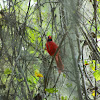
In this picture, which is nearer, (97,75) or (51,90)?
(97,75)

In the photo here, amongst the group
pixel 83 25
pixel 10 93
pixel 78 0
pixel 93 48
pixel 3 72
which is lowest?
pixel 10 93

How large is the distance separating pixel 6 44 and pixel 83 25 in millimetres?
416

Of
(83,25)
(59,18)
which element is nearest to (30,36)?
(59,18)

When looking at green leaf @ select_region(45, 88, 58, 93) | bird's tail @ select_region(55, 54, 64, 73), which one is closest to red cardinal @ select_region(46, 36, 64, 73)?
bird's tail @ select_region(55, 54, 64, 73)

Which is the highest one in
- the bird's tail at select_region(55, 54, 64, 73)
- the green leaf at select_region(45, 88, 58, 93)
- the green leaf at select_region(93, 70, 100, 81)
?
the bird's tail at select_region(55, 54, 64, 73)

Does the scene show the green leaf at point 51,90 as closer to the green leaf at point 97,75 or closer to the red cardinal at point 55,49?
the red cardinal at point 55,49

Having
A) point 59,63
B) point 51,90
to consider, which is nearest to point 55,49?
point 59,63

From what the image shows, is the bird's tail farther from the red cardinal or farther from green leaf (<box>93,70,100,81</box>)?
green leaf (<box>93,70,100,81</box>)

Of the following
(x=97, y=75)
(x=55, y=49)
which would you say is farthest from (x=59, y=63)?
(x=97, y=75)

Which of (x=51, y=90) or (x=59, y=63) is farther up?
(x=59, y=63)

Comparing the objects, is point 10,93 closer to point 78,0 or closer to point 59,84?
point 59,84

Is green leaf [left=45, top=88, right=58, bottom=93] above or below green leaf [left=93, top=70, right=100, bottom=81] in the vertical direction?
below

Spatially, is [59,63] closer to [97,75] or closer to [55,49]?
[55,49]

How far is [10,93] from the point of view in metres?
0.75
